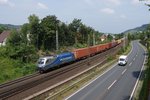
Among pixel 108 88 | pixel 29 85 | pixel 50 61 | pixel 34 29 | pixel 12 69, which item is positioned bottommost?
pixel 108 88

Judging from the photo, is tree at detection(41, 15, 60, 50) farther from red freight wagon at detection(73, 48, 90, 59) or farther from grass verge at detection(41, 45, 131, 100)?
grass verge at detection(41, 45, 131, 100)

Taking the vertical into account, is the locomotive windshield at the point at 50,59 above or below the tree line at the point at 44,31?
below

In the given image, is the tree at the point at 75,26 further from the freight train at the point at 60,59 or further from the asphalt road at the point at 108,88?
the asphalt road at the point at 108,88

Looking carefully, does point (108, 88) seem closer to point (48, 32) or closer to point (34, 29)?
point (48, 32)

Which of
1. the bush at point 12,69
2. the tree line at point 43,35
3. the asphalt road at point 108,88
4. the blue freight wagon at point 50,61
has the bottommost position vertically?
the asphalt road at point 108,88

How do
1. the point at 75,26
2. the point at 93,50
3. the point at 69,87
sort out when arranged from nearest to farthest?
the point at 69,87 < the point at 93,50 < the point at 75,26

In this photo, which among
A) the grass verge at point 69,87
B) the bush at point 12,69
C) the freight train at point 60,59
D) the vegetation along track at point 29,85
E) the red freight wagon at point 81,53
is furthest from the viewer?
the red freight wagon at point 81,53

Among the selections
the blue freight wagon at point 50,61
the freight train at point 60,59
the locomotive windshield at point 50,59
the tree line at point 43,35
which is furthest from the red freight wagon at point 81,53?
the locomotive windshield at point 50,59

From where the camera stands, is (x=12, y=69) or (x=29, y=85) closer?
(x=29, y=85)

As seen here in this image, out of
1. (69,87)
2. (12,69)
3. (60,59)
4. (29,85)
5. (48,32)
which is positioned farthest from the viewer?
(48,32)

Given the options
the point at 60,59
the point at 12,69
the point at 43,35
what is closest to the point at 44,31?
the point at 43,35

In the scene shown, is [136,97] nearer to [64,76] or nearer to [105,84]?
[105,84]

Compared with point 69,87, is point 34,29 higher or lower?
higher

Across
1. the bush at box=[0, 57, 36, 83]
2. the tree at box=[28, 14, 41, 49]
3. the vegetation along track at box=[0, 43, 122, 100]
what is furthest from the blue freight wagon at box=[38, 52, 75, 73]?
the tree at box=[28, 14, 41, 49]
